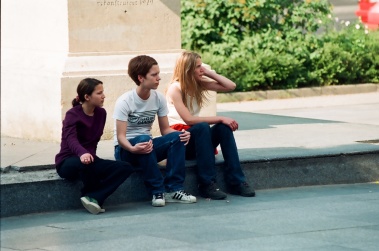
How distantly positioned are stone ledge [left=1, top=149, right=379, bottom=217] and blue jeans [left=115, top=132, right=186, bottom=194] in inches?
6.9

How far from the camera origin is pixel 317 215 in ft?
24.9

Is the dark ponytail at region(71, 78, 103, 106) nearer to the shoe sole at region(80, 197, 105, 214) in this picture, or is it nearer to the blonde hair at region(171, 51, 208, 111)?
the shoe sole at region(80, 197, 105, 214)

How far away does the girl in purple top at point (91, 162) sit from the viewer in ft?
24.9

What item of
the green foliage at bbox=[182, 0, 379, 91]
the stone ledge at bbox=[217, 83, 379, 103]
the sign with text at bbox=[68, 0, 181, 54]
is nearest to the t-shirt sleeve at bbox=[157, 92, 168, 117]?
the sign with text at bbox=[68, 0, 181, 54]

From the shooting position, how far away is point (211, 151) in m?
8.20

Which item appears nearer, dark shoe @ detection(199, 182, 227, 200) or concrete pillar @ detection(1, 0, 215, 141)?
dark shoe @ detection(199, 182, 227, 200)

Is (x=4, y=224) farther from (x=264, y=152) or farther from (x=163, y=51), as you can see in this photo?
(x=163, y=51)

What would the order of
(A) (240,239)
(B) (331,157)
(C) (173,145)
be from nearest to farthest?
(A) (240,239), (C) (173,145), (B) (331,157)

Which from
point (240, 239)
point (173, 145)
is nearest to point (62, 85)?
point (173, 145)

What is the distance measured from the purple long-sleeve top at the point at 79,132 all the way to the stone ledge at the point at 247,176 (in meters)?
0.25

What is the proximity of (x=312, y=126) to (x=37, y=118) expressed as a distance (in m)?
2.98

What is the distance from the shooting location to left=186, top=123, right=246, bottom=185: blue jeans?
8195 mm

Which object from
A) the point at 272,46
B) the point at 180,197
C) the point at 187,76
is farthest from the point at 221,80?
the point at 272,46

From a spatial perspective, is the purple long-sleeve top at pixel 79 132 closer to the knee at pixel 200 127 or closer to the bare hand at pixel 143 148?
the bare hand at pixel 143 148
